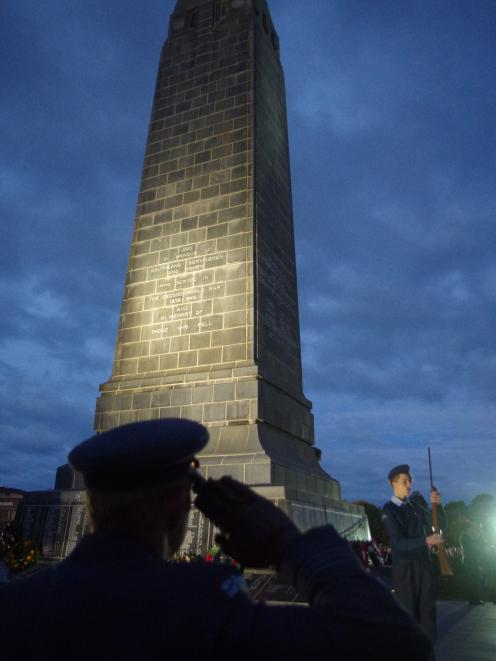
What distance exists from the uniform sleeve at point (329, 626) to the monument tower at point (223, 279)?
7.04 meters

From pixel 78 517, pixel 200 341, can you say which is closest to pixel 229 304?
pixel 200 341

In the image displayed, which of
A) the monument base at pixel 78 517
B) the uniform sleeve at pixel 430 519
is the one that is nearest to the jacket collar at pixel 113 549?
the uniform sleeve at pixel 430 519

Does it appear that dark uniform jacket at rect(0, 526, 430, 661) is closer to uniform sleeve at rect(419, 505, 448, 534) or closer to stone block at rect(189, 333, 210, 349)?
uniform sleeve at rect(419, 505, 448, 534)

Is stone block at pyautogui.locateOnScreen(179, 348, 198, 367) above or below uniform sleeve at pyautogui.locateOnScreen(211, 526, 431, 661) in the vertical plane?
above

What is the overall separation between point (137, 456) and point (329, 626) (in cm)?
68

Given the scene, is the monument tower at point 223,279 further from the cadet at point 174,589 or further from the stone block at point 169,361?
the cadet at point 174,589

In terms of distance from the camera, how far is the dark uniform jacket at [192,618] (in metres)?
1.16

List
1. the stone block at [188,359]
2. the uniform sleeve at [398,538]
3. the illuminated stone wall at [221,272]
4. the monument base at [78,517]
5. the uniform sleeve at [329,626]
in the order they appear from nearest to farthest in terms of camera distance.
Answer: the uniform sleeve at [329,626] → the uniform sleeve at [398,538] → the monument base at [78,517] → the illuminated stone wall at [221,272] → the stone block at [188,359]

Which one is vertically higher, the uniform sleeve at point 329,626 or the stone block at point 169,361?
the stone block at point 169,361

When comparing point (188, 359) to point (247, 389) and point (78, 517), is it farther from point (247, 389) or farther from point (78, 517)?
point (78, 517)

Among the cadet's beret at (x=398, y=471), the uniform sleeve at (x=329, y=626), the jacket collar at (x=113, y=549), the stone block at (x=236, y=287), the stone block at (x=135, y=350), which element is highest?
the stone block at (x=236, y=287)

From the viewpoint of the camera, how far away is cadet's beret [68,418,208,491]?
4.85ft

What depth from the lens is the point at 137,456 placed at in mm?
1468

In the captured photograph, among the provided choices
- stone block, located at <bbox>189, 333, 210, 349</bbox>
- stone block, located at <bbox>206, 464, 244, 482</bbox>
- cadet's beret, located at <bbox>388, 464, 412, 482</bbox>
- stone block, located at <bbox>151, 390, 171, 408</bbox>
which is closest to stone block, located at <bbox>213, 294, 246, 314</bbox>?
stone block, located at <bbox>189, 333, 210, 349</bbox>
